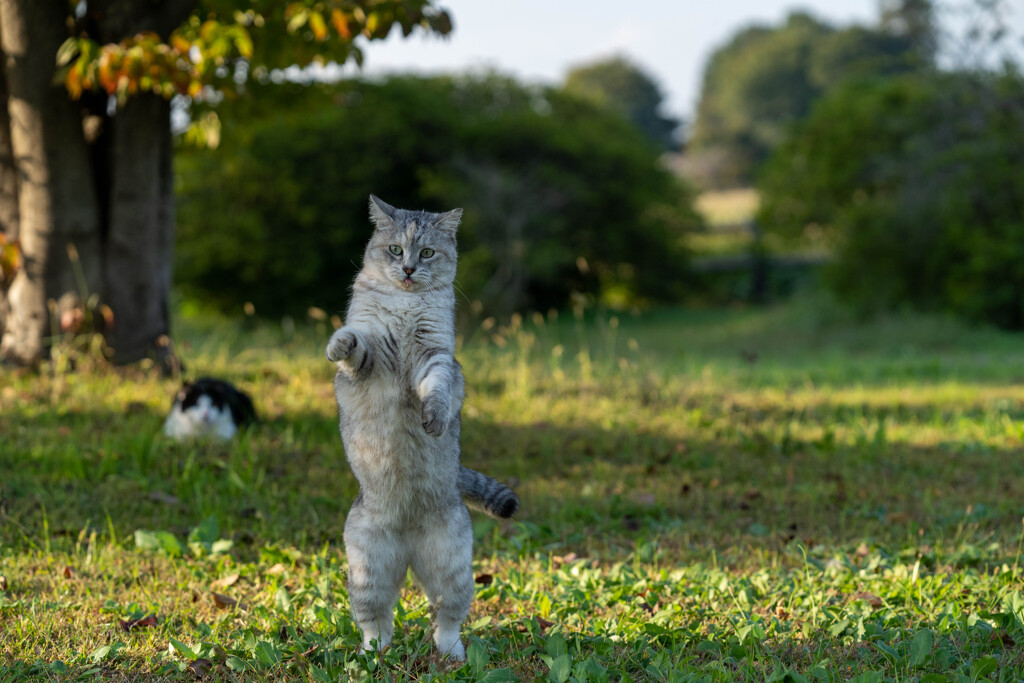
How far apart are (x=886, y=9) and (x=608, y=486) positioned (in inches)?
683

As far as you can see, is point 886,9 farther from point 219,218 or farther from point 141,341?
point 141,341

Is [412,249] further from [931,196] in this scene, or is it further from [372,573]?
[931,196]

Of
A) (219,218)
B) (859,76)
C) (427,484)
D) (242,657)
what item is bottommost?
(242,657)

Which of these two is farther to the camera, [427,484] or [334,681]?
[427,484]

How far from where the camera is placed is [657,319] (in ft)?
72.2

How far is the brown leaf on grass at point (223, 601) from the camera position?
398 cm

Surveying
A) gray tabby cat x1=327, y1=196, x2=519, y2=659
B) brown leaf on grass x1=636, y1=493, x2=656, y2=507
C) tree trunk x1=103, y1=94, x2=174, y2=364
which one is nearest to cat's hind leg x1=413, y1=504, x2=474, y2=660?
gray tabby cat x1=327, y1=196, x2=519, y2=659

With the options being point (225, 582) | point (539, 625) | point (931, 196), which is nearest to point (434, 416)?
point (539, 625)

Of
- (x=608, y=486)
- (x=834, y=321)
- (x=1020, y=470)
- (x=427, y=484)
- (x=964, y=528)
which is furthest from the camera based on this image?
(x=834, y=321)

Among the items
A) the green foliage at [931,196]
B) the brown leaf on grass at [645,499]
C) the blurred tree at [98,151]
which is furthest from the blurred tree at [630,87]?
the brown leaf on grass at [645,499]

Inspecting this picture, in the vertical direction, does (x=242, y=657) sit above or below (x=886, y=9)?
below

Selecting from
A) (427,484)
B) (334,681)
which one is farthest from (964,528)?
(334,681)

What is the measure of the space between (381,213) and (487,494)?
3.96 ft

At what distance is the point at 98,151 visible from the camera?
26.1 feet
